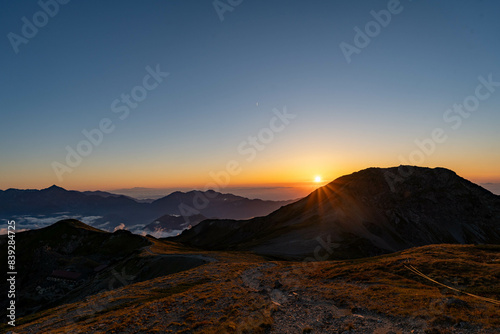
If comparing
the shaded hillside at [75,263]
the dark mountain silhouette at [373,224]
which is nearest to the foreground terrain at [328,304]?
the shaded hillside at [75,263]

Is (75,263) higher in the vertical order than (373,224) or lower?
lower

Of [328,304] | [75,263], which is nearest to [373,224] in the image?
[328,304]

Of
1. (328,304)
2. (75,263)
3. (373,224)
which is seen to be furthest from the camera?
(373,224)

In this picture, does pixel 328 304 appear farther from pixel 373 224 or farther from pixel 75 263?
pixel 373 224

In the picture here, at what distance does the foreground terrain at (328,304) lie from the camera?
2236 cm

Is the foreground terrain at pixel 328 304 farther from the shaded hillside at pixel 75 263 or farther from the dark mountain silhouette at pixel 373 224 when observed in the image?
the dark mountain silhouette at pixel 373 224

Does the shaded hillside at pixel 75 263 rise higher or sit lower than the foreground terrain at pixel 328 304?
lower

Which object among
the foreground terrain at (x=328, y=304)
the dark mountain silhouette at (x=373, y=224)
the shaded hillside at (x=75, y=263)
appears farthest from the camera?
the dark mountain silhouette at (x=373, y=224)

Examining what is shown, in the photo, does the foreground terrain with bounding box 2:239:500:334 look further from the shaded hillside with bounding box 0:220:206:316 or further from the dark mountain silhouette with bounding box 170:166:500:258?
the dark mountain silhouette with bounding box 170:166:500:258

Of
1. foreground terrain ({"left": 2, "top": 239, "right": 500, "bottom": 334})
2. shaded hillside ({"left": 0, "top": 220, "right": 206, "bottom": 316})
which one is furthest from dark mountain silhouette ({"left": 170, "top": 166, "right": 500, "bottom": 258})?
foreground terrain ({"left": 2, "top": 239, "right": 500, "bottom": 334})

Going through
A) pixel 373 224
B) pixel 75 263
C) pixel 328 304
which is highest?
pixel 328 304

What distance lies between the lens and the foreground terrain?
73.4 ft

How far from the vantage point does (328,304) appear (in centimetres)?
2905

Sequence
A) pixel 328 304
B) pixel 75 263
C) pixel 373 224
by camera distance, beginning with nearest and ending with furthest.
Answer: pixel 328 304 < pixel 75 263 < pixel 373 224
